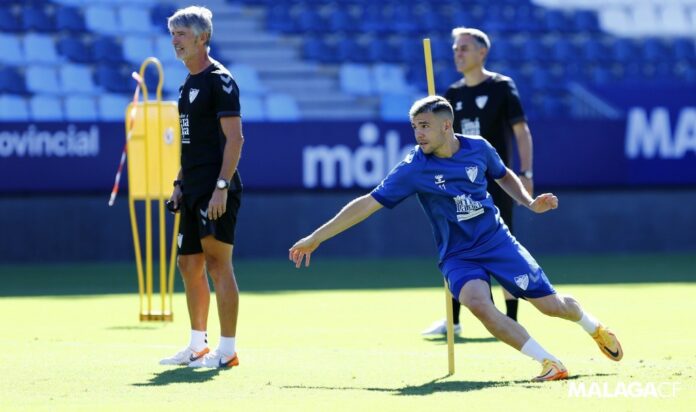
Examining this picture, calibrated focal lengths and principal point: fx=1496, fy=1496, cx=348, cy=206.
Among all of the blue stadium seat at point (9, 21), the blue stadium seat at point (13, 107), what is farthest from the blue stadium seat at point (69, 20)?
the blue stadium seat at point (13, 107)

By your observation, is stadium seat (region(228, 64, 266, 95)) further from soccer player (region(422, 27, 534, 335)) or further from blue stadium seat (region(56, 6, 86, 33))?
soccer player (region(422, 27, 534, 335))

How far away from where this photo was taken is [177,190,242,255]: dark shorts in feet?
27.6

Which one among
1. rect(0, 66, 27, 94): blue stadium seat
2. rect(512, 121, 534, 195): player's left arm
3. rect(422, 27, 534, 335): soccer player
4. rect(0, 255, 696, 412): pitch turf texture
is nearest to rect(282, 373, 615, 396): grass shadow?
rect(0, 255, 696, 412): pitch turf texture

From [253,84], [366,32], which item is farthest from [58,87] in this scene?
[366,32]

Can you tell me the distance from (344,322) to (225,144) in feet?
10.1

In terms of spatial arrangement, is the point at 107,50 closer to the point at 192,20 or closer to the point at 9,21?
the point at 9,21

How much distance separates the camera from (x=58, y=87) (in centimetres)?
1995

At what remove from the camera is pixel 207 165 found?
849 cm

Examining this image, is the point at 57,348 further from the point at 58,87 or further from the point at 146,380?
the point at 58,87

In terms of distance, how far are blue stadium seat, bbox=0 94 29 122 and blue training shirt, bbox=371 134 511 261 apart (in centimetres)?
1224

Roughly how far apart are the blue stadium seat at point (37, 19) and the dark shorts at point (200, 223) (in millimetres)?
12644

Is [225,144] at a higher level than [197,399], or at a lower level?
higher

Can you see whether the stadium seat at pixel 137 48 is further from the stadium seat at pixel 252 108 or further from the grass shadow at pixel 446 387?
the grass shadow at pixel 446 387

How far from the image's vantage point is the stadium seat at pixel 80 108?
19.5 m
